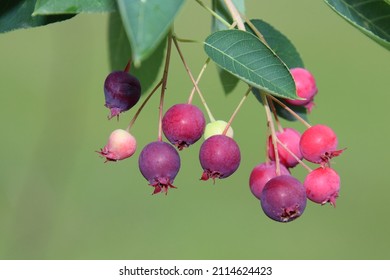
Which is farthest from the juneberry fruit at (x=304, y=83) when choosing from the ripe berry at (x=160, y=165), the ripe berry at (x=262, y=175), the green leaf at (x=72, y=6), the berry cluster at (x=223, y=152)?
the green leaf at (x=72, y=6)

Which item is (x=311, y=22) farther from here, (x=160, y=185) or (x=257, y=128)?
(x=160, y=185)

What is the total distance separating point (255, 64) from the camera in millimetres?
748

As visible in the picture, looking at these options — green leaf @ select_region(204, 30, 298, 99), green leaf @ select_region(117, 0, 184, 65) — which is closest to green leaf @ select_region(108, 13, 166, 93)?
green leaf @ select_region(204, 30, 298, 99)

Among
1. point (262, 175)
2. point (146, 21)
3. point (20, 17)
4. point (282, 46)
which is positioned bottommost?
point (146, 21)

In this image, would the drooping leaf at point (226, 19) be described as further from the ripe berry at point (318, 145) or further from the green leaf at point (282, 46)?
the ripe berry at point (318, 145)

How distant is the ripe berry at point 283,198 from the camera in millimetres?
812

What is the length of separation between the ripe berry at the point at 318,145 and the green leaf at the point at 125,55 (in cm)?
32

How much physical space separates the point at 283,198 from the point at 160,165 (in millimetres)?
150

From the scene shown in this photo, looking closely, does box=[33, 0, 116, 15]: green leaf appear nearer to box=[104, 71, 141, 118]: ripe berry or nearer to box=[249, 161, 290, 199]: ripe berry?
box=[104, 71, 141, 118]: ripe berry

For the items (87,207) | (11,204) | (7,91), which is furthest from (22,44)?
(11,204)

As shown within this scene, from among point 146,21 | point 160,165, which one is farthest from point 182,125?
point 146,21

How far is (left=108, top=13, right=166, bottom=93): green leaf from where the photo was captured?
109cm

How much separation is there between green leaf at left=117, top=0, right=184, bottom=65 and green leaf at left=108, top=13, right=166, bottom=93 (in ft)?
1.78

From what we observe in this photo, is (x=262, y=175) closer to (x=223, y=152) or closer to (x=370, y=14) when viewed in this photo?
(x=223, y=152)
